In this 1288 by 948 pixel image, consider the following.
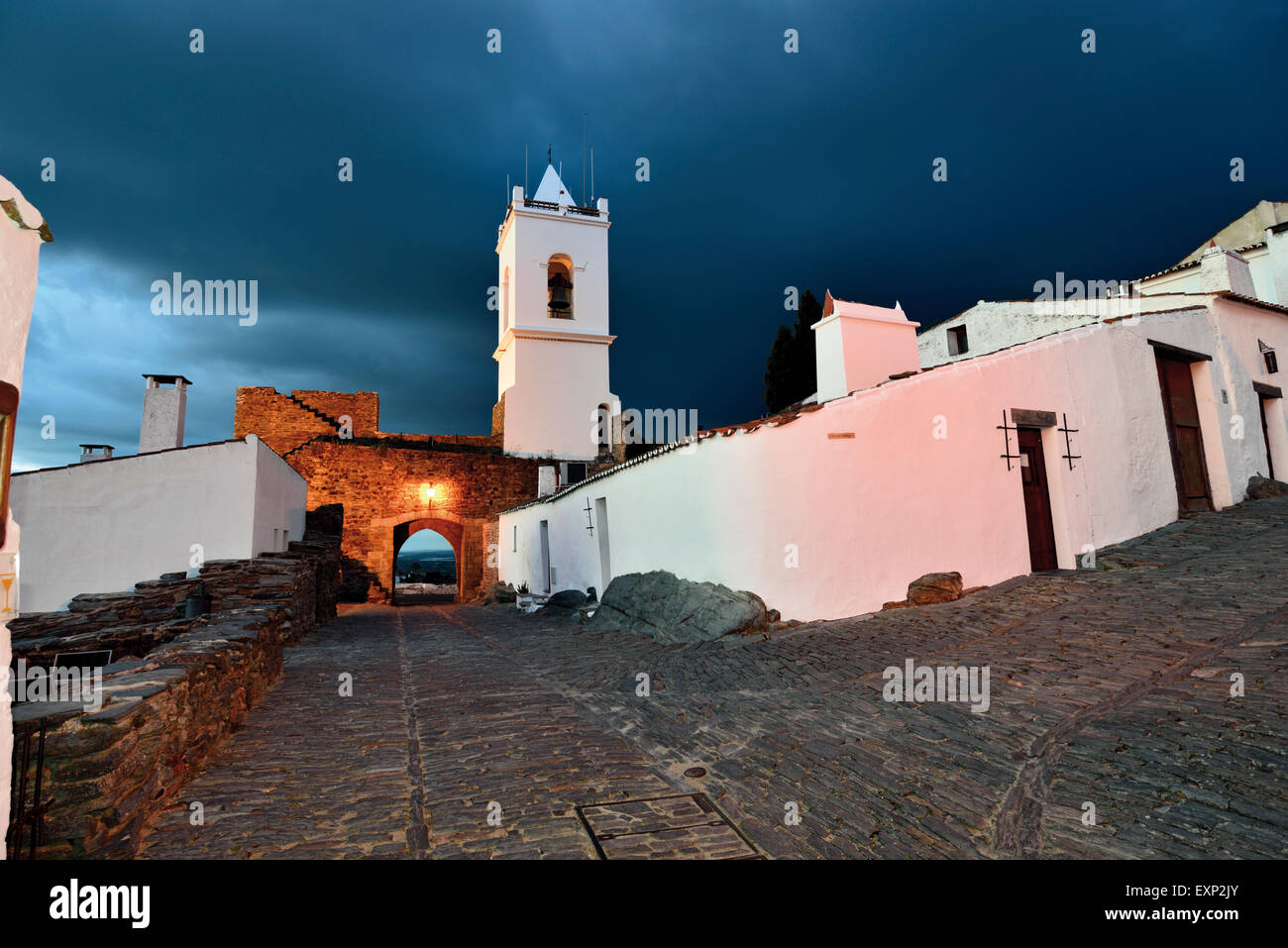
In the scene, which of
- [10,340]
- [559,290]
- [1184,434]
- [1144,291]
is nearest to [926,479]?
[1184,434]

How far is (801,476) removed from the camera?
333 inches

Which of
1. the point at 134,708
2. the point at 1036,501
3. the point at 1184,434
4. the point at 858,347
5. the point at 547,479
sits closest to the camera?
the point at 134,708

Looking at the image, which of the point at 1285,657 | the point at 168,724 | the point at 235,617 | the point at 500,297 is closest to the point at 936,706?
the point at 1285,657

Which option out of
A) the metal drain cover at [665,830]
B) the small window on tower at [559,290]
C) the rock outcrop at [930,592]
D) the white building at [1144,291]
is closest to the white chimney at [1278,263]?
the white building at [1144,291]

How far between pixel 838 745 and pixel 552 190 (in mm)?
26482

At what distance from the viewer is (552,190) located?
86.6 ft

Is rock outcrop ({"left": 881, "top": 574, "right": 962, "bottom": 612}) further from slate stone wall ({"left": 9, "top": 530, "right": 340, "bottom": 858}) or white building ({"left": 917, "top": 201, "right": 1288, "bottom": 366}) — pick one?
white building ({"left": 917, "top": 201, "right": 1288, "bottom": 366})

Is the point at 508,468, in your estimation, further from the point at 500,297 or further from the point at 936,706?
the point at 936,706

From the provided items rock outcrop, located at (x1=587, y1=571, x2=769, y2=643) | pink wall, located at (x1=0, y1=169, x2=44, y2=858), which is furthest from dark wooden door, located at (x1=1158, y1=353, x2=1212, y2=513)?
pink wall, located at (x1=0, y1=169, x2=44, y2=858)

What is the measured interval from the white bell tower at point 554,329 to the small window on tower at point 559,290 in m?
0.04

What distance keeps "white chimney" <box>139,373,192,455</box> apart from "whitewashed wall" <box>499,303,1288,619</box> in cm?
937

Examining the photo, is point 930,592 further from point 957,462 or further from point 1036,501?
point 1036,501

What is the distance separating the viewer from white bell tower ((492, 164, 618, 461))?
24.4 meters
